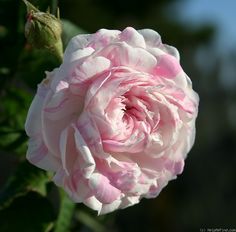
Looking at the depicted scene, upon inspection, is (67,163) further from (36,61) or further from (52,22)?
(36,61)

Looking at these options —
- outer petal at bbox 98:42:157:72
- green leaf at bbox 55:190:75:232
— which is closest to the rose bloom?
outer petal at bbox 98:42:157:72

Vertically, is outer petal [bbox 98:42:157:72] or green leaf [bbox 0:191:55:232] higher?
outer petal [bbox 98:42:157:72]

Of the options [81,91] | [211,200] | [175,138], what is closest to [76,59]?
[81,91]

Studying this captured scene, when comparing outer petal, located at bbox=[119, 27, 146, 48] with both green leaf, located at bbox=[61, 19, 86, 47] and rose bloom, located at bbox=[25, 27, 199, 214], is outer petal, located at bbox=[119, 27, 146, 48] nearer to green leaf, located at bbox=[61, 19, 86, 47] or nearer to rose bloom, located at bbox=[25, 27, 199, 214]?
rose bloom, located at bbox=[25, 27, 199, 214]

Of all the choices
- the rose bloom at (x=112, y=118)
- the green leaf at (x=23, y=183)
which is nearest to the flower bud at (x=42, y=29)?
the rose bloom at (x=112, y=118)

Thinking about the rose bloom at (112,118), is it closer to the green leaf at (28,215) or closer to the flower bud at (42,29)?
the flower bud at (42,29)

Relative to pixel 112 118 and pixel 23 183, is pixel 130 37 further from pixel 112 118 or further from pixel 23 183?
pixel 23 183
